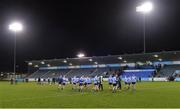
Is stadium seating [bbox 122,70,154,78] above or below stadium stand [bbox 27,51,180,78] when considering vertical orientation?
below

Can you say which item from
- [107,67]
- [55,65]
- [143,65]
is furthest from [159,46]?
[55,65]

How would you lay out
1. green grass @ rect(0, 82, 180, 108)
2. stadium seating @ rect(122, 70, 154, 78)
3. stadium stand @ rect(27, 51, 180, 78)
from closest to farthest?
green grass @ rect(0, 82, 180, 108) < stadium stand @ rect(27, 51, 180, 78) < stadium seating @ rect(122, 70, 154, 78)

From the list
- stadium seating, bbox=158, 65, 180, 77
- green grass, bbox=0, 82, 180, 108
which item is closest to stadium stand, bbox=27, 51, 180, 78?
stadium seating, bbox=158, 65, 180, 77

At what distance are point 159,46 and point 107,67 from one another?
18.8m

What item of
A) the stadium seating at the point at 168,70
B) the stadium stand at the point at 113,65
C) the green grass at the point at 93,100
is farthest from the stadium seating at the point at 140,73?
the green grass at the point at 93,100

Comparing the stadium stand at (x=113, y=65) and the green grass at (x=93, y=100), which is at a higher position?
the stadium stand at (x=113, y=65)

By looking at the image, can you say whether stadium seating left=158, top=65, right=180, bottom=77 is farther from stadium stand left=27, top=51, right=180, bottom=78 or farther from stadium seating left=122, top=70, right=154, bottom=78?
stadium seating left=122, top=70, right=154, bottom=78

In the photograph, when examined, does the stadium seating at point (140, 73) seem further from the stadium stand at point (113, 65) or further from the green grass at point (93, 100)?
the green grass at point (93, 100)

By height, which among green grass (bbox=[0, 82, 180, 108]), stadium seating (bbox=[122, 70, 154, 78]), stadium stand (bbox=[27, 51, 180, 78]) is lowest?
green grass (bbox=[0, 82, 180, 108])

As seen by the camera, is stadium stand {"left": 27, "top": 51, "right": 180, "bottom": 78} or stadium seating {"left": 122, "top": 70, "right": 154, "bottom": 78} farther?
stadium seating {"left": 122, "top": 70, "right": 154, "bottom": 78}

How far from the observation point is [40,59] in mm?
106000

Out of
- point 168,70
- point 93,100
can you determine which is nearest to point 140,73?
point 168,70

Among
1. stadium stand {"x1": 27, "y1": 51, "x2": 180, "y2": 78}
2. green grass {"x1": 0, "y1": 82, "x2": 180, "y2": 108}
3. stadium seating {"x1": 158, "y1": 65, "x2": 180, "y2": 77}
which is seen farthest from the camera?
stadium stand {"x1": 27, "y1": 51, "x2": 180, "y2": 78}

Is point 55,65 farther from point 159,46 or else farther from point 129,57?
point 159,46
